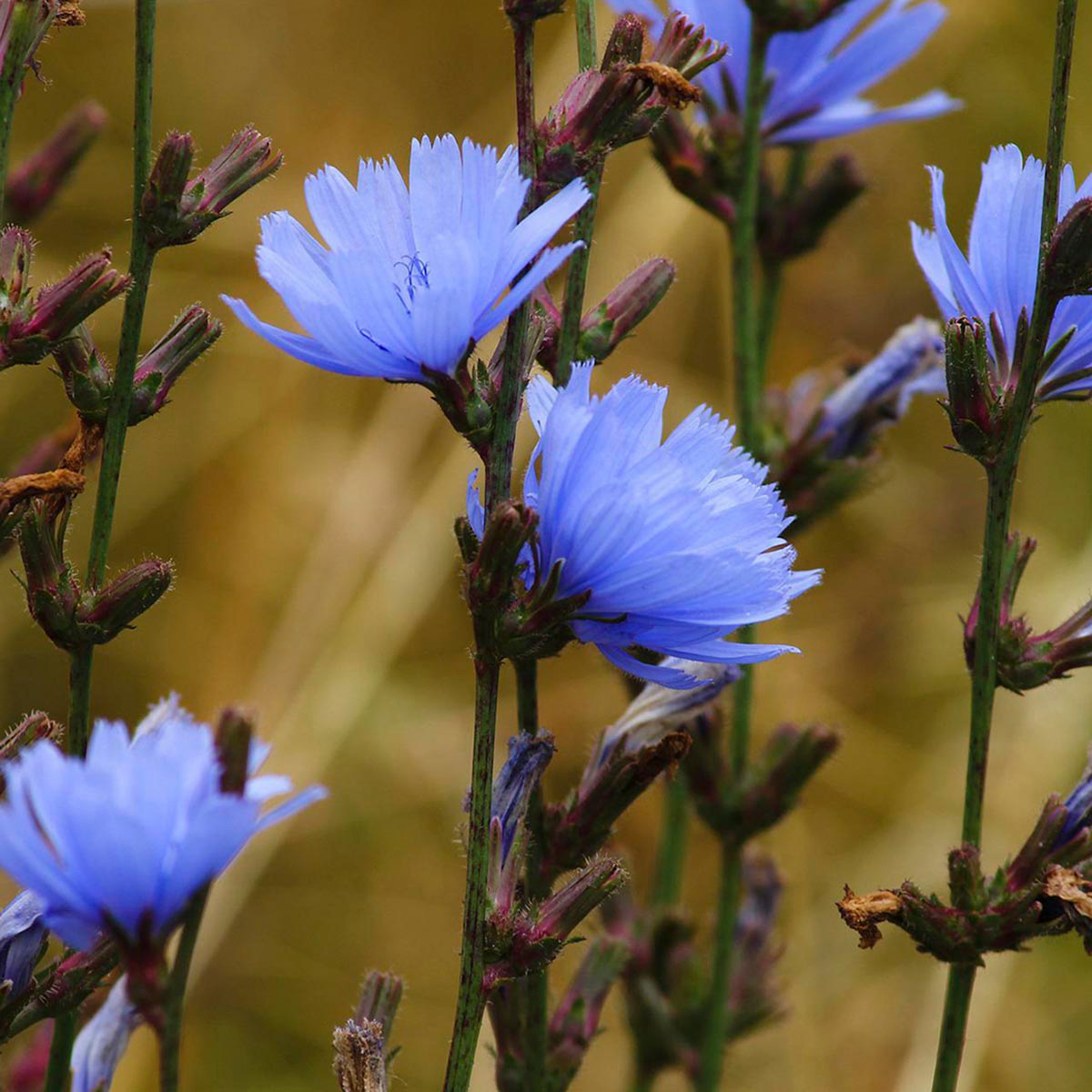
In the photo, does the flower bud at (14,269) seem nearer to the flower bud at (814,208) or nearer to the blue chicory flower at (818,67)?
the blue chicory flower at (818,67)

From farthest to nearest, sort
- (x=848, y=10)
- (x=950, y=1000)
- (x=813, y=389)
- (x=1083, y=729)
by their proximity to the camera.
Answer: (x=1083, y=729)
(x=813, y=389)
(x=848, y=10)
(x=950, y=1000)

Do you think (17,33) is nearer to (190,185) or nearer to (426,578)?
(190,185)

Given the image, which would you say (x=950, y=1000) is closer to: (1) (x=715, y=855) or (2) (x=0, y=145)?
(2) (x=0, y=145)

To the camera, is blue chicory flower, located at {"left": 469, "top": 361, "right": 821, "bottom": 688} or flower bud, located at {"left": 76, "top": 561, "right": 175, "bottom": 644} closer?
blue chicory flower, located at {"left": 469, "top": 361, "right": 821, "bottom": 688}

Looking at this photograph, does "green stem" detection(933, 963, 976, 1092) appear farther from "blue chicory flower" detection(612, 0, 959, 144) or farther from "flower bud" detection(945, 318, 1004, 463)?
"blue chicory flower" detection(612, 0, 959, 144)

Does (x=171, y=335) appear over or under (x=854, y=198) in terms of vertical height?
under

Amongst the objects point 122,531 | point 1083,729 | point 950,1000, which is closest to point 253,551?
point 122,531

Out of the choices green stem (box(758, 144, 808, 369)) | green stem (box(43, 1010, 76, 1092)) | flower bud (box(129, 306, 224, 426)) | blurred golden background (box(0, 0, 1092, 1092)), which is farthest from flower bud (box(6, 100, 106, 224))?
blurred golden background (box(0, 0, 1092, 1092))
